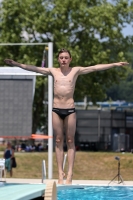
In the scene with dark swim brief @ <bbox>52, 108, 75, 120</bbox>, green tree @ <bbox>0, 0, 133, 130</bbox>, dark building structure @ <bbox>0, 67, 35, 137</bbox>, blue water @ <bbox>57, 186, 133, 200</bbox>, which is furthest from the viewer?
green tree @ <bbox>0, 0, 133, 130</bbox>

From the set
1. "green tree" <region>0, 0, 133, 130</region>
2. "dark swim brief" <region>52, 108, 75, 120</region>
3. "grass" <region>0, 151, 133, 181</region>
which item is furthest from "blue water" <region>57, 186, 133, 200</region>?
"green tree" <region>0, 0, 133, 130</region>

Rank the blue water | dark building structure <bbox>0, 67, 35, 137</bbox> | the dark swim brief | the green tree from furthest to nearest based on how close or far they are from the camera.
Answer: the green tree < dark building structure <bbox>0, 67, 35, 137</bbox> < the dark swim brief < the blue water

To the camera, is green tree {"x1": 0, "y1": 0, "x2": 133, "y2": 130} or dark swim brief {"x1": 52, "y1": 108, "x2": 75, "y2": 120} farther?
green tree {"x1": 0, "y1": 0, "x2": 133, "y2": 130}

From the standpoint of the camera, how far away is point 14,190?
8.19 metres

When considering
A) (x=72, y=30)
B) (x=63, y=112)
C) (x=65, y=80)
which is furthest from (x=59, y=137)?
(x=72, y=30)

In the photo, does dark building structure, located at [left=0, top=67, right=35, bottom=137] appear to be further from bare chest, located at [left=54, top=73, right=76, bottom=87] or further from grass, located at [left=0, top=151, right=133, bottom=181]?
bare chest, located at [left=54, top=73, right=76, bottom=87]

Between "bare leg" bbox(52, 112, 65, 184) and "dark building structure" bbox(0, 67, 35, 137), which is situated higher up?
"dark building structure" bbox(0, 67, 35, 137)

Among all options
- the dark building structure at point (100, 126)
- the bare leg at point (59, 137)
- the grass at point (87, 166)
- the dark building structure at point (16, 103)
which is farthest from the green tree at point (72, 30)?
the bare leg at point (59, 137)

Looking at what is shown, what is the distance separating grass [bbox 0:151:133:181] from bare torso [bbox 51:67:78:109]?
2175cm

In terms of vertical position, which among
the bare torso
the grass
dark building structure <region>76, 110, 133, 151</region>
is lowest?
the grass

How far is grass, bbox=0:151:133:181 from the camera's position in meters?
33.7

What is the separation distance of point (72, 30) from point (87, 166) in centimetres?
1786

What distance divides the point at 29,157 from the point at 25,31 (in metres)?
17.4

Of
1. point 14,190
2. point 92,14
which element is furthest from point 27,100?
point 92,14
